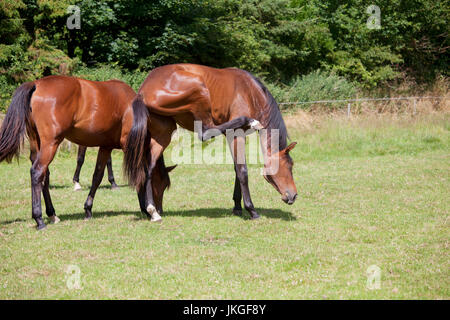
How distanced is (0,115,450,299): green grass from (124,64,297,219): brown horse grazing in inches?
31.8

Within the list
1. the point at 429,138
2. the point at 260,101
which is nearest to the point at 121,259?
the point at 260,101

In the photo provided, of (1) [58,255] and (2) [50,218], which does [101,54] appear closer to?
(2) [50,218]

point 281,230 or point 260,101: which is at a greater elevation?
point 260,101

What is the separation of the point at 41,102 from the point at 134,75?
15.0m

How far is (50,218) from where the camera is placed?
7328mm

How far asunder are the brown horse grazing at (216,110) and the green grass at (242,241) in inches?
31.8

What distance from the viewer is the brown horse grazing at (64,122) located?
21.4 ft

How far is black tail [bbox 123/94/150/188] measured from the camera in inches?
274

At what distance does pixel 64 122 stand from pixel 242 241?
9.67 feet

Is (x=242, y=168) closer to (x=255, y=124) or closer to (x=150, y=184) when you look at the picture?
(x=255, y=124)

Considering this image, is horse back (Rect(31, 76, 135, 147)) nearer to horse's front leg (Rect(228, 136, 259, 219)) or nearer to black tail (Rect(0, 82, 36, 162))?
black tail (Rect(0, 82, 36, 162))

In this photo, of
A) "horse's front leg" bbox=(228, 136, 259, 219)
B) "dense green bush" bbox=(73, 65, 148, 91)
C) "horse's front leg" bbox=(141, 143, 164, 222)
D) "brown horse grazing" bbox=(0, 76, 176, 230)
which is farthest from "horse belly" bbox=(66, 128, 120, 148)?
"dense green bush" bbox=(73, 65, 148, 91)

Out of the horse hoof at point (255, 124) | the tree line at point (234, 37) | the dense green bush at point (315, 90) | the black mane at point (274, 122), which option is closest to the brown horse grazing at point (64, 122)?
the horse hoof at point (255, 124)

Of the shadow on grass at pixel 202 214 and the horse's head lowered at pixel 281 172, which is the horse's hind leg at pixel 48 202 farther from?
the horse's head lowered at pixel 281 172
